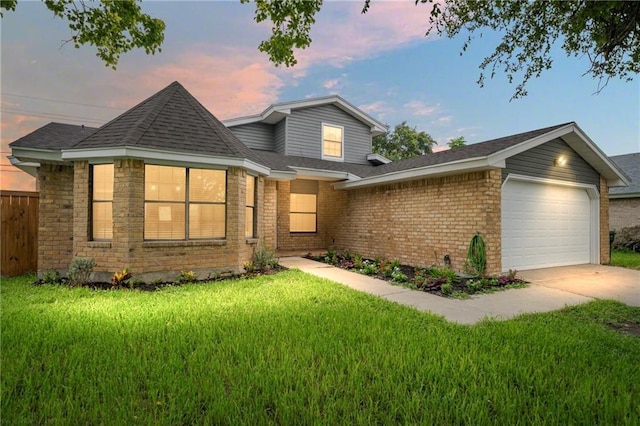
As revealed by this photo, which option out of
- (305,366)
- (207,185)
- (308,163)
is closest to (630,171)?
(308,163)

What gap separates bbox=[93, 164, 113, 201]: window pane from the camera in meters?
7.57

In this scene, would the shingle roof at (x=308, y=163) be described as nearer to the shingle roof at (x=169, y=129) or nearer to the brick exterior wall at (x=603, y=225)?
the shingle roof at (x=169, y=129)

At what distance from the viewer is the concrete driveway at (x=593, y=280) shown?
689 centimetres

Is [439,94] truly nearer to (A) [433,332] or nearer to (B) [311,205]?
(B) [311,205]

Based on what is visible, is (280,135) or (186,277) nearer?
(186,277)

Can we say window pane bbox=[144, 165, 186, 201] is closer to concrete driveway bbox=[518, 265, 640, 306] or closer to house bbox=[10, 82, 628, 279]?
house bbox=[10, 82, 628, 279]

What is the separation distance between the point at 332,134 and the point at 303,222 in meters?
4.90

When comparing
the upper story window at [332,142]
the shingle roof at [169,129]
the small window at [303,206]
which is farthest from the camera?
the upper story window at [332,142]

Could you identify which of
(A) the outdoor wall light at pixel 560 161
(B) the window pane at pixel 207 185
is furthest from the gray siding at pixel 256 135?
(A) the outdoor wall light at pixel 560 161

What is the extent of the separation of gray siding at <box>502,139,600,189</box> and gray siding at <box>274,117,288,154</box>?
9420 millimetres

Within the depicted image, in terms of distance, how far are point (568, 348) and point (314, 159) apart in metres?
12.2

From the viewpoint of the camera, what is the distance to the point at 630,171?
18922 millimetres

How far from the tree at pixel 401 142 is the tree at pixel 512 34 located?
25730mm

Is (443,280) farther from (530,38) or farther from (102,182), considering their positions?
(102,182)
